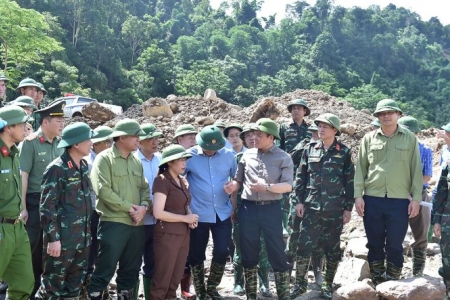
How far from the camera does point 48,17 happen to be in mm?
32031

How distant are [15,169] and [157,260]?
4.67 ft

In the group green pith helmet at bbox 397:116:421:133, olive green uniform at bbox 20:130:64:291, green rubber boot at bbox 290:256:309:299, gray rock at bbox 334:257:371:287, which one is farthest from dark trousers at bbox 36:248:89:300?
green pith helmet at bbox 397:116:421:133

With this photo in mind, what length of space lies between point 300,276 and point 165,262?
60.9 inches

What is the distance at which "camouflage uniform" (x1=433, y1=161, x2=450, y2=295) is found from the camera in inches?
167

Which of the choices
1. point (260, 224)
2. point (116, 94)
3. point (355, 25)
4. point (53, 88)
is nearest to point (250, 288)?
point (260, 224)

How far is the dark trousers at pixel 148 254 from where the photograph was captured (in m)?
4.46

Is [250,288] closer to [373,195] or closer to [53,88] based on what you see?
[373,195]

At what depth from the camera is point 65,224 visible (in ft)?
A: 12.1

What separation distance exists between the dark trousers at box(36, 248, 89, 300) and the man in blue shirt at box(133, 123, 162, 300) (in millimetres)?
796

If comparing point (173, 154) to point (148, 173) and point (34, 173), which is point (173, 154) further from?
point (34, 173)

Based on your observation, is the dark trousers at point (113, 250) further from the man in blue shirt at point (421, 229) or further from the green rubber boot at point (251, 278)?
the man in blue shirt at point (421, 229)

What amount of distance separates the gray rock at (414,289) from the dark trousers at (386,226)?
1.14 feet

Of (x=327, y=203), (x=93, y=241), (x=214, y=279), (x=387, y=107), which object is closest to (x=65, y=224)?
(x=93, y=241)

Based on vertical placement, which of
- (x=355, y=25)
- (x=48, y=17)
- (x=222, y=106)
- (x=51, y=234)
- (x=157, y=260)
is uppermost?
(x=355, y=25)
